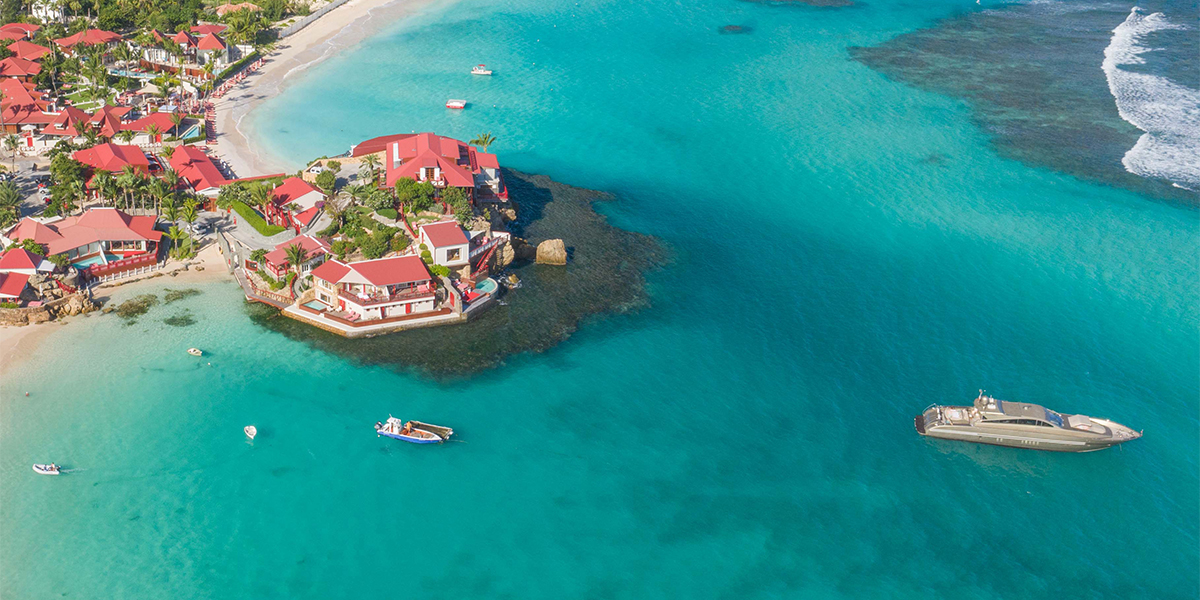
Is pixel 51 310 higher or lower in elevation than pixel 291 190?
lower

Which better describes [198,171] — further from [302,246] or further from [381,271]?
[381,271]

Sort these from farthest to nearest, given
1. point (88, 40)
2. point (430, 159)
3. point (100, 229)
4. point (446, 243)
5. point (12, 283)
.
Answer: point (88, 40), point (430, 159), point (100, 229), point (446, 243), point (12, 283)

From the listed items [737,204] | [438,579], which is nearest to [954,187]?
[737,204]

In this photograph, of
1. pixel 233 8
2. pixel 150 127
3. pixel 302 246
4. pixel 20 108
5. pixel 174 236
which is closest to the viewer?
pixel 302 246

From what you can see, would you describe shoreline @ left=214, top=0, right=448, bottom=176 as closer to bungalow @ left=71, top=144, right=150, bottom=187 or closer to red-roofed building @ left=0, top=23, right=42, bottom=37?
bungalow @ left=71, top=144, right=150, bottom=187

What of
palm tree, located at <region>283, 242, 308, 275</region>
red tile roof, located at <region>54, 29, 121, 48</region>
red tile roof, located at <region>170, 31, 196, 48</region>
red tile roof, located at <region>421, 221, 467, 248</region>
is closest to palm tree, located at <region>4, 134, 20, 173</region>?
red tile roof, located at <region>54, 29, 121, 48</region>

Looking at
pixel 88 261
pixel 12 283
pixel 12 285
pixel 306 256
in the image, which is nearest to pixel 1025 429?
pixel 306 256
